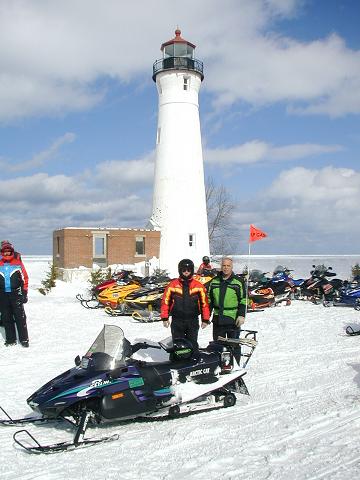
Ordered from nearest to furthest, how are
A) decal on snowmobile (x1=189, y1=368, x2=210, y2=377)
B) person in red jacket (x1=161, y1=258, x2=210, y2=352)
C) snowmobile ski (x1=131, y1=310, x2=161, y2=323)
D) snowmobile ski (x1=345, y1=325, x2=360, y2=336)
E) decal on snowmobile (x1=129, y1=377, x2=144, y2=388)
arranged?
decal on snowmobile (x1=129, y1=377, x2=144, y2=388), decal on snowmobile (x1=189, y1=368, x2=210, y2=377), person in red jacket (x1=161, y1=258, x2=210, y2=352), snowmobile ski (x1=345, y1=325, x2=360, y2=336), snowmobile ski (x1=131, y1=310, x2=161, y2=323)

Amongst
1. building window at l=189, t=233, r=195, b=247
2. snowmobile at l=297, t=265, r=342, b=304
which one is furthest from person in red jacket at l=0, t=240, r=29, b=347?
building window at l=189, t=233, r=195, b=247

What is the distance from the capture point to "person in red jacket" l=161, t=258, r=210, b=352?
591 centimetres

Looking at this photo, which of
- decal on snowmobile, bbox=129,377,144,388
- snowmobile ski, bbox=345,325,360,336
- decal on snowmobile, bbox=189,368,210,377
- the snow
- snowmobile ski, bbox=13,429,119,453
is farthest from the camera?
snowmobile ski, bbox=345,325,360,336

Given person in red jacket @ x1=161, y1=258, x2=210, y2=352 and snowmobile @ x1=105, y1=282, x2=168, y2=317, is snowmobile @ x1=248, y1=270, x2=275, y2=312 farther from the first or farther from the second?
person in red jacket @ x1=161, y1=258, x2=210, y2=352

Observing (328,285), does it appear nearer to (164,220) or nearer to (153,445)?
(153,445)

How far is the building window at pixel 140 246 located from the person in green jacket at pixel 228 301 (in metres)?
19.7

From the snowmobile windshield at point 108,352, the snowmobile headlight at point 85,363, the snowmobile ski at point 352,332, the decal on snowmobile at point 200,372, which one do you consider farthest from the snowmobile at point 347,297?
the snowmobile headlight at point 85,363

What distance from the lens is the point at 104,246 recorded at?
2542cm

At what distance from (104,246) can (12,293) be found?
17.0m

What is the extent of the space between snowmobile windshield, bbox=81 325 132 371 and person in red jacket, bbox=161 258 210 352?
1.27m

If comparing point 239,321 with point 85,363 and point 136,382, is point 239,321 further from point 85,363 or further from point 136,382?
point 85,363

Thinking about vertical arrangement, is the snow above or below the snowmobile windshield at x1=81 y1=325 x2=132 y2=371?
below

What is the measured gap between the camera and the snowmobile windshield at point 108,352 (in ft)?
14.9

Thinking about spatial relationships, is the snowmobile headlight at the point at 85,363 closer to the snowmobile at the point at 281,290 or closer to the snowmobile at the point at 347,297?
the snowmobile at the point at 347,297
